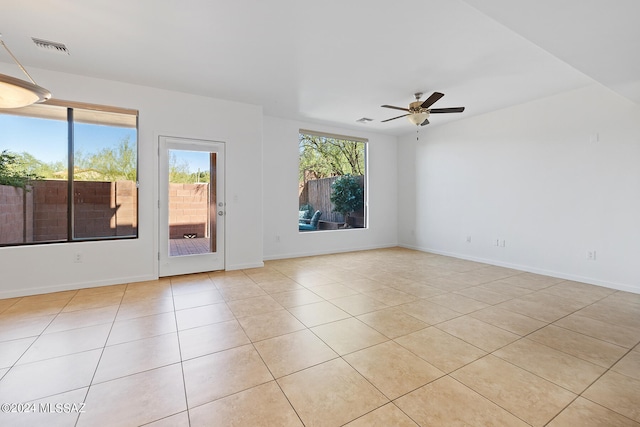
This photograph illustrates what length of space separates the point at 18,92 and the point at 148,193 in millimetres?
2343

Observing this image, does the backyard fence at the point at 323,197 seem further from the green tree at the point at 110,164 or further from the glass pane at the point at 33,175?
the glass pane at the point at 33,175

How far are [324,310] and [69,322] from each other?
8.17ft

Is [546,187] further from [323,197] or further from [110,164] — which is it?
[110,164]

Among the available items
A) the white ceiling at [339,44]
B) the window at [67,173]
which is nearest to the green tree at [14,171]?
A: the window at [67,173]

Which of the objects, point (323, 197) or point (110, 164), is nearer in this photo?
point (110, 164)

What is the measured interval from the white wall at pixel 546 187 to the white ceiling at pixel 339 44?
1.94ft

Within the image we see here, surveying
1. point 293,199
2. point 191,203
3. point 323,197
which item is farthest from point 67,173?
point 323,197

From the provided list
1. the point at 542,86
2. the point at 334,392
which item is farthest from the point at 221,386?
the point at 542,86

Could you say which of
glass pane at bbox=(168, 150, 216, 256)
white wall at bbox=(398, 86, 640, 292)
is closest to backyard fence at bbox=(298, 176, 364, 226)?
white wall at bbox=(398, 86, 640, 292)

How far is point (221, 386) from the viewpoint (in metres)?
1.78

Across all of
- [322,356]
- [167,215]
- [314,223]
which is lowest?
[322,356]

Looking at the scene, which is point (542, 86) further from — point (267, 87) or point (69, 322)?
point (69, 322)

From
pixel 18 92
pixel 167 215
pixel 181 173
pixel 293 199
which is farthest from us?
pixel 293 199

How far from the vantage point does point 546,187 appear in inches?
176
